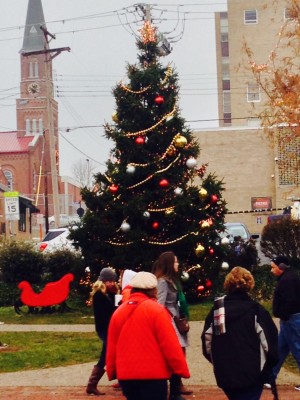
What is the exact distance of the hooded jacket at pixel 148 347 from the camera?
614 centimetres

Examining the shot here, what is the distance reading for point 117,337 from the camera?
6.43 metres

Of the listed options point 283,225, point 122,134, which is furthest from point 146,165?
point 283,225

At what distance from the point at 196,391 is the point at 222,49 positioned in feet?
250

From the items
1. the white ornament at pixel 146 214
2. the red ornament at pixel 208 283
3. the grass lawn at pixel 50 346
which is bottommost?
the grass lawn at pixel 50 346

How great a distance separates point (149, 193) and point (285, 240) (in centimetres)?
416

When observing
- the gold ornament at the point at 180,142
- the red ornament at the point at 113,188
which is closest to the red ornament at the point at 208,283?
the red ornament at the point at 113,188

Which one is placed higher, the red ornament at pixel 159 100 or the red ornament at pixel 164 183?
the red ornament at pixel 159 100

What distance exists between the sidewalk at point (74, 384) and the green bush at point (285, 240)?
8.37 meters

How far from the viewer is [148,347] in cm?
618

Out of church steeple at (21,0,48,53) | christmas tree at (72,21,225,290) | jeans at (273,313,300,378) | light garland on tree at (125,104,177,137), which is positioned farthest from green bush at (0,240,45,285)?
church steeple at (21,0,48,53)

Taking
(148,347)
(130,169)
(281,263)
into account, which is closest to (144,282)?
(148,347)

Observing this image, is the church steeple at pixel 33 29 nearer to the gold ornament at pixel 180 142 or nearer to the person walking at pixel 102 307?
the gold ornament at pixel 180 142

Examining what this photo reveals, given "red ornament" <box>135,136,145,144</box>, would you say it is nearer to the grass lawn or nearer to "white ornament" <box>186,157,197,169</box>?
"white ornament" <box>186,157,197,169</box>

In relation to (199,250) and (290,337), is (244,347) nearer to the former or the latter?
(290,337)
